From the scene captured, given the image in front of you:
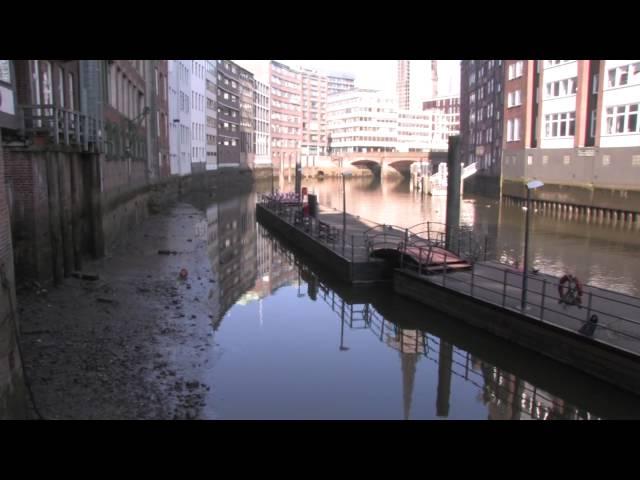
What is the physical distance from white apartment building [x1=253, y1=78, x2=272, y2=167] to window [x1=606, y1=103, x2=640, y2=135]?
80.3 metres

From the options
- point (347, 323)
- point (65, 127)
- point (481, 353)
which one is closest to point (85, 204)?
point (65, 127)

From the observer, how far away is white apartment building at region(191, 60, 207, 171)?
7238cm

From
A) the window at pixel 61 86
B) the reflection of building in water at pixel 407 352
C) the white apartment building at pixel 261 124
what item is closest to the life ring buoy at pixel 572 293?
the reflection of building in water at pixel 407 352

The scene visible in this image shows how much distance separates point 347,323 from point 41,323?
839 cm

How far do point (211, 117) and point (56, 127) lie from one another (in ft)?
239

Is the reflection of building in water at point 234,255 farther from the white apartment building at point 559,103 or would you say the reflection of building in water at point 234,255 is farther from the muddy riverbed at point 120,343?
the white apartment building at point 559,103

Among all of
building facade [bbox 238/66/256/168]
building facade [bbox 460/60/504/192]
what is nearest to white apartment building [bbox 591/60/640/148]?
building facade [bbox 460/60/504/192]

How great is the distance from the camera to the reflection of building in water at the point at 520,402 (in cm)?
1139

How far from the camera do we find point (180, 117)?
64875 mm

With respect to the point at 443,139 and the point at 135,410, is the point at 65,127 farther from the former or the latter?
the point at 443,139

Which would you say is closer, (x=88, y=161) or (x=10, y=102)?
(x=10, y=102)

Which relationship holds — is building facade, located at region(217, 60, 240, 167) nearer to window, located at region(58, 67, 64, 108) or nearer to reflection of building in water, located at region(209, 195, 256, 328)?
reflection of building in water, located at region(209, 195, 256, 328)

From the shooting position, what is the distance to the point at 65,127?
1595cm

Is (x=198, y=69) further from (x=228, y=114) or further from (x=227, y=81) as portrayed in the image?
(x=228, y=114)
